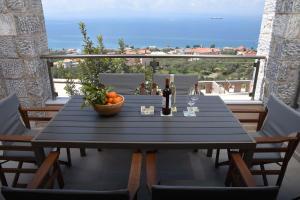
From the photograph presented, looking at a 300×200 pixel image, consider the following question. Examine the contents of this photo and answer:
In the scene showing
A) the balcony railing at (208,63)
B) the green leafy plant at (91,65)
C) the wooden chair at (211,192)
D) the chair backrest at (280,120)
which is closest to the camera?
the wooden chair at (211,192)

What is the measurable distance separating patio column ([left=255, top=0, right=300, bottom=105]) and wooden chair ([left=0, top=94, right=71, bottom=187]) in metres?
3.03

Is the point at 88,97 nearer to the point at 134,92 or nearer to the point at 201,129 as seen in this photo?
the point at 201,129

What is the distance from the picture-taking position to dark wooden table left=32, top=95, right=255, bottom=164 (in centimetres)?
171

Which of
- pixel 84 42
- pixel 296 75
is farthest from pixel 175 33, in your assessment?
pixel 296 75

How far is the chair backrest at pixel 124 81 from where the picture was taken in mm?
3145

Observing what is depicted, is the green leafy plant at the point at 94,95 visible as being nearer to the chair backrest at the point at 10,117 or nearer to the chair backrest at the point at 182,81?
the chair backrest at the point at 10,117

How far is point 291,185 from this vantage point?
2350mm

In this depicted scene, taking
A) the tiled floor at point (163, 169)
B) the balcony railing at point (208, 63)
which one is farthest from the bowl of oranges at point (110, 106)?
the balcony railing at point (208, 63)

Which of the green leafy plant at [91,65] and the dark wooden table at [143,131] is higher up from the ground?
the green leafy plant at [91,65]

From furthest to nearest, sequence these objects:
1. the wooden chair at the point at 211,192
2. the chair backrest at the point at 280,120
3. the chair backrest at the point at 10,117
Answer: the chair backrest at the point at 10,117
the chair backrest at the point at 280,120
the wooden chair at the point at 211,192

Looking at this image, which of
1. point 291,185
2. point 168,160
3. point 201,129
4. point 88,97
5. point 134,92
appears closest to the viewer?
point 201,129

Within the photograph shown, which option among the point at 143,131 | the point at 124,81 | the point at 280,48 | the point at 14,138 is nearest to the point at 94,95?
the point at 143,131

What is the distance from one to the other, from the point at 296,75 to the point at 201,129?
7.66ft

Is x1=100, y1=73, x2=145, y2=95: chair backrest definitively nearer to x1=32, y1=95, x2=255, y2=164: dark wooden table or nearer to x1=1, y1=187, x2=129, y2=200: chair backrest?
x1=32, y1=95, x2=255, y2=164: dark wooden table
